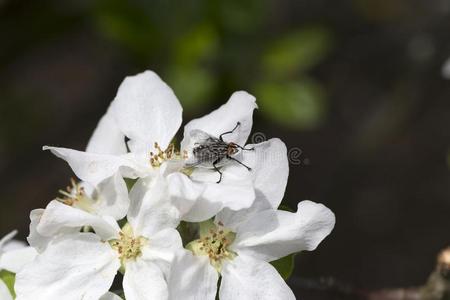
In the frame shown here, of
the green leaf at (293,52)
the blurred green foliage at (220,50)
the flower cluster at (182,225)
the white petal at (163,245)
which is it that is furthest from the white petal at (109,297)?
the green leaf at (293,52)

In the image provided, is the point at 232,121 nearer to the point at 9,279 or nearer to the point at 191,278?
the point at 191,278

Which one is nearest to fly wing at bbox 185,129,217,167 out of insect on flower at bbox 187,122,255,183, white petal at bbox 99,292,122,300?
insect on flower at bbox 187,122,255,183

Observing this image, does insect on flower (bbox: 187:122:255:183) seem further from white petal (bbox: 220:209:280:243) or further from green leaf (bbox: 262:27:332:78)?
green leaf (bbox: 262:27:332:78)

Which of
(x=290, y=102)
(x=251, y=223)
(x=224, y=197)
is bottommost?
(x=290, y=102)

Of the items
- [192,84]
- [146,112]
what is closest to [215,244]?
[146,112]

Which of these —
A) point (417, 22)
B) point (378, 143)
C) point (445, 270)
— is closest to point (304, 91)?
point (378, 143)

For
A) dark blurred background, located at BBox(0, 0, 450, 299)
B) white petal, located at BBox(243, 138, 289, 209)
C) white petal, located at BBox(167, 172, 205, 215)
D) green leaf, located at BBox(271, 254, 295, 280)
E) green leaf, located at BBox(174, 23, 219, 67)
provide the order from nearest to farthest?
white petal, located at BBox(167, 172, 205, 215), white petal, located at BBox(243, 138, 289, 209), green leaf, located at BBox(271, 254, 295, 280), green leaf, located at BBox(174, 23, 219, 67), dark blurred background, located at BBox(0, 0, 450, 299)
